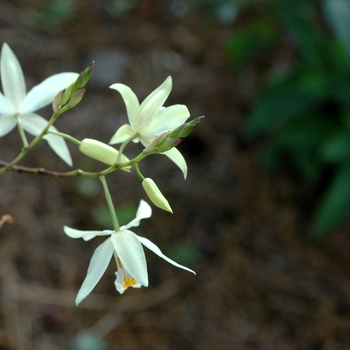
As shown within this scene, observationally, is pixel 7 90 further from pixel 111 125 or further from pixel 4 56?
pixel 111 125

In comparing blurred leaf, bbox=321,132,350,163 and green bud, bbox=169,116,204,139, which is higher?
green bud, bbox=169,116,204,139

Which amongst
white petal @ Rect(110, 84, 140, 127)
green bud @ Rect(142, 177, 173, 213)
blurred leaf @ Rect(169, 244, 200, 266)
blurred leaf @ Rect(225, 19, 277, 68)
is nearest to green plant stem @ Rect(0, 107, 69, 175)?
white petal @ Rect(110, 84, 140, 127)

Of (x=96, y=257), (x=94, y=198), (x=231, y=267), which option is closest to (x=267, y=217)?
(x=231, y=267)

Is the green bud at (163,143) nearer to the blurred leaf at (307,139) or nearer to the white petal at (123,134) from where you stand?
the white petal at (123,134)

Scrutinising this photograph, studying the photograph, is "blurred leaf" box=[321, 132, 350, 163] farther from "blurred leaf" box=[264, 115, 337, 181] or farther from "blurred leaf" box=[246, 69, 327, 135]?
"blurred leaf" box=[246, 69, 327, 135]

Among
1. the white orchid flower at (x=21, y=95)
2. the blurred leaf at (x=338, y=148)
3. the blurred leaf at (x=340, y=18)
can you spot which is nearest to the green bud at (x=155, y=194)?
the white orchid flower at (x=21, y=95)

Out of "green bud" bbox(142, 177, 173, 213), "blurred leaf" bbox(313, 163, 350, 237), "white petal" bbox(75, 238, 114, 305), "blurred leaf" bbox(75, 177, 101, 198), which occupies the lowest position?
"blurred leaf" bbox(75, 177, 101, 198)

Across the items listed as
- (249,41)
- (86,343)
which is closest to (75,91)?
(86,343)
